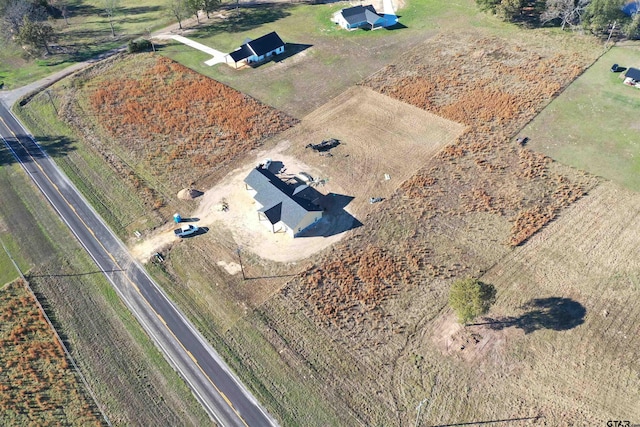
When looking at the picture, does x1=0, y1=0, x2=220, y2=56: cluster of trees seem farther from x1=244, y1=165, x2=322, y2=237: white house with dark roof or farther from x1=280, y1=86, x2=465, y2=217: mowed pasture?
Answer: x1=244, y1=165, x2=322, y2=237: white house with dark roof

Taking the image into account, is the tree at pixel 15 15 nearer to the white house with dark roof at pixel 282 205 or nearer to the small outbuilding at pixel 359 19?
the small outbuilding at pixel 359 19

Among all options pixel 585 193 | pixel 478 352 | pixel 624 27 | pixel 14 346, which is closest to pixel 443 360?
pixel 478 352

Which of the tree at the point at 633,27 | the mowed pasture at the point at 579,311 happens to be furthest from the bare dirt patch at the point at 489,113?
the tree at the point at 633,27

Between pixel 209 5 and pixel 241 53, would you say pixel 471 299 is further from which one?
pixel 209 5

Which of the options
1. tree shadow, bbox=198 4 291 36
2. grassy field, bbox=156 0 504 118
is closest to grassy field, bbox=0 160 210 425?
grassy field, bbox=156 0 504 118

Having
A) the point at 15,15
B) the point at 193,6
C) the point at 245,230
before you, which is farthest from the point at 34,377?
the point at 15,15

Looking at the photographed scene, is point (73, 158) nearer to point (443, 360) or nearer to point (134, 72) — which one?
point (134, 72)
